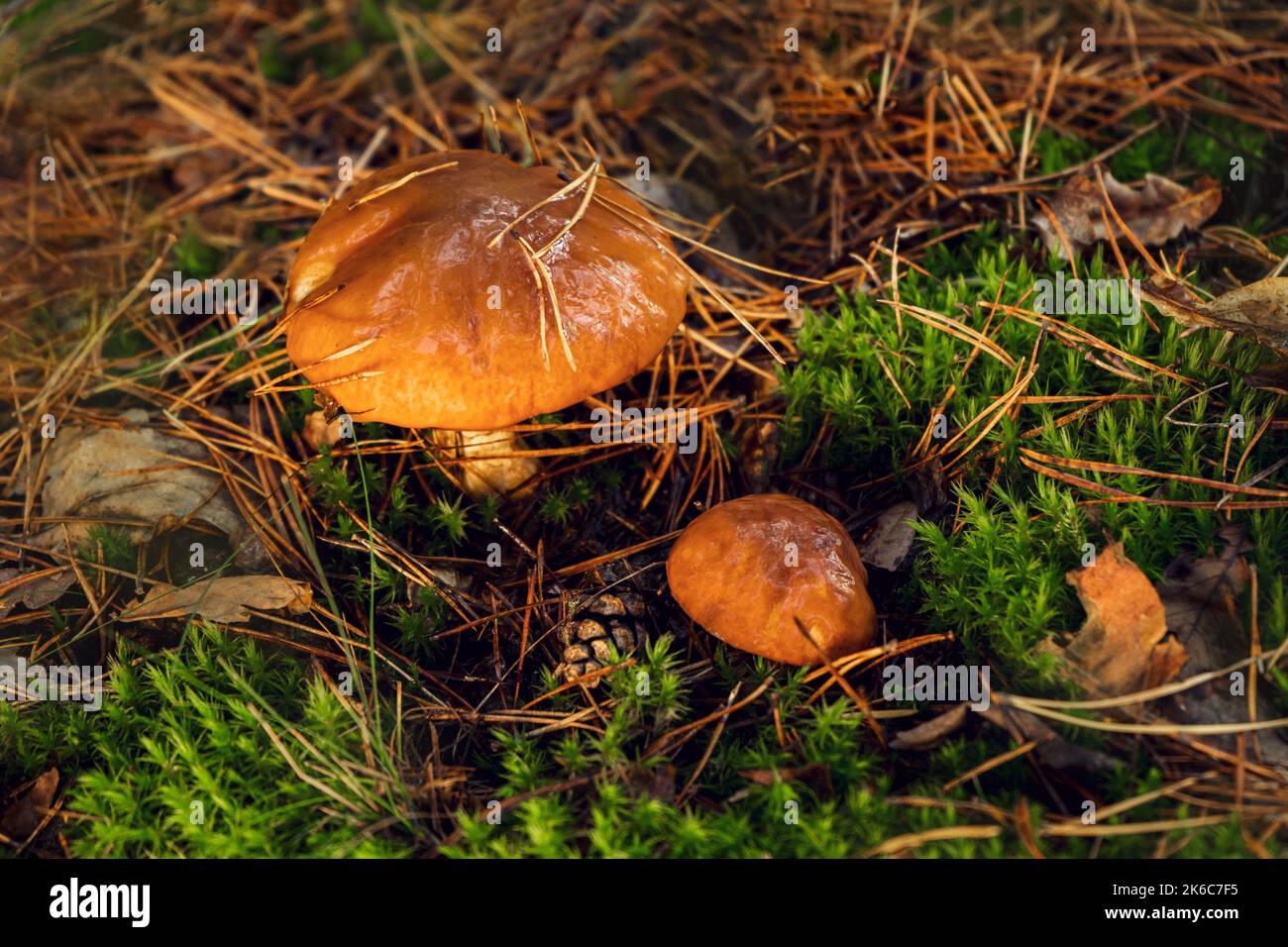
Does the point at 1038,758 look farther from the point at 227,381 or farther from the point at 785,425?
the point at 227,381

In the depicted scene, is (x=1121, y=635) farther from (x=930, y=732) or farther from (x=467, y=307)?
(x=467, y=307)

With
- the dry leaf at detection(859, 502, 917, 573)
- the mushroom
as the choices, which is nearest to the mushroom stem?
the mushroom

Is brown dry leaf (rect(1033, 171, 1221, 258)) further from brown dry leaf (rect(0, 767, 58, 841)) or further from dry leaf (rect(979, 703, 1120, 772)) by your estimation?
brown dry leaf (rect(0, 767, 58, 841))

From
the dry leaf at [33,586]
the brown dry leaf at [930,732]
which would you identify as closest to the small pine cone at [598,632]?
the brown dry leaf at [930,732]

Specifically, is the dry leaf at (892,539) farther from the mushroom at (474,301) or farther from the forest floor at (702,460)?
the mushroom at (474,301)
